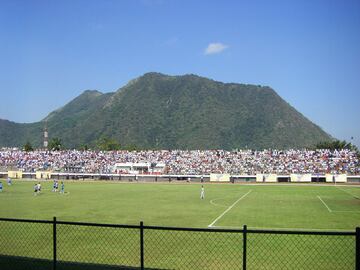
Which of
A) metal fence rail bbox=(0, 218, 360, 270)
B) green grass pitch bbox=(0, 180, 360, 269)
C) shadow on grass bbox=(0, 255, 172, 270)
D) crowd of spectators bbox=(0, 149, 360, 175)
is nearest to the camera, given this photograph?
shadow on grass bbox=(0, 255, 172, 270)

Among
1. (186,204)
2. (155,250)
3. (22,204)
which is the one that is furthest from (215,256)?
(22,204)

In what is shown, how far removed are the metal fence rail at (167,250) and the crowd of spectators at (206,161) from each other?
185ft

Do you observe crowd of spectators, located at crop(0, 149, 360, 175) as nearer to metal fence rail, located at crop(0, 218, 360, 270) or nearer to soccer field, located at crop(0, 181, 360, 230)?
soccer field, located at crop(0, 181, 360, 230)

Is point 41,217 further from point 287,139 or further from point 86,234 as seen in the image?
point 287,139

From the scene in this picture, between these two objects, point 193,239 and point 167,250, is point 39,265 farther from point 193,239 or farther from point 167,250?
point 193,239

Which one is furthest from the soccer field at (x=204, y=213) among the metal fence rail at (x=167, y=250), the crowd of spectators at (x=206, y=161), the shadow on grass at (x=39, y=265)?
the crowd of spectators at (x=206, y=161)

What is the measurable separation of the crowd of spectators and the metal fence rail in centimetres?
5640

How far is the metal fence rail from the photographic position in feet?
45.1

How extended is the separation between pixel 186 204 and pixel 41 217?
12154 mm

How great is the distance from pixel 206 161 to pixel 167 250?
214ft

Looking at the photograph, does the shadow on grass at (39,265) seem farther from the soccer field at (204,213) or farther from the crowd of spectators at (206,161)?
the crowd of spectators at (206,161)

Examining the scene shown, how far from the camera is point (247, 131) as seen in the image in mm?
198375

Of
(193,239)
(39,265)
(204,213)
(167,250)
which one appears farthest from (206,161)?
(39,265)

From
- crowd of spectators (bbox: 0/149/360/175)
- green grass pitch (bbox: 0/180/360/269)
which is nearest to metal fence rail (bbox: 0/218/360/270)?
green grass pitch (bbox: 0/180/360/269)
